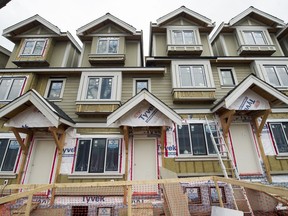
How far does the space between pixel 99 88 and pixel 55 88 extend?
2723mm

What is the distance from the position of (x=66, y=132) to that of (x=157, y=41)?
7.86 m

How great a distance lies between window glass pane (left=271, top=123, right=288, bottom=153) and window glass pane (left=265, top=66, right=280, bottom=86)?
2.37 m

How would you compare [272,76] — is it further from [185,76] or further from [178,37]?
[178,37]

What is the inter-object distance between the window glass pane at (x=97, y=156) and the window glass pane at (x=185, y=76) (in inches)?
202

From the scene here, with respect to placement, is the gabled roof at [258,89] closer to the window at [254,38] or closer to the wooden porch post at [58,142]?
the window at [254,38]

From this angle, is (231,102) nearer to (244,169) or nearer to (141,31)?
(244,169)

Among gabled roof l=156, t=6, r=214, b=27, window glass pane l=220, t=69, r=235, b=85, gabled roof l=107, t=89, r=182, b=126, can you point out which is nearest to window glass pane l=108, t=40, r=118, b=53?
gabled roof l=156, t=6, r=214, b=27

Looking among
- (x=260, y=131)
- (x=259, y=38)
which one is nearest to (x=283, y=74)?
(x=259, y=38)

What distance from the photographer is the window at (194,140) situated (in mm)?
7996

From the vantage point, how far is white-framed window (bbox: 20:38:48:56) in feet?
34.3

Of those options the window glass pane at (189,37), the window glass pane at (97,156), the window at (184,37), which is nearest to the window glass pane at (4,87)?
the window glass pane at (97,156)

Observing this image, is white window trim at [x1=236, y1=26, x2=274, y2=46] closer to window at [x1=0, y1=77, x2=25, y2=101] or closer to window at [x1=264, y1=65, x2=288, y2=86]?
window at [x1=264, y1=65, x2=288, y2=86]

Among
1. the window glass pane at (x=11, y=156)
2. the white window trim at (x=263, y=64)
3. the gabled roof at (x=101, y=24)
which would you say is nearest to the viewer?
the window glass pane at (x=11, y=156)

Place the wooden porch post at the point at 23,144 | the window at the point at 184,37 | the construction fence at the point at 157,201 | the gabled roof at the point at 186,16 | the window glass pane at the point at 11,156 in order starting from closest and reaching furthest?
the construction fence at the point at 157,201 < the wooden porch post at the point at 23,144 < the window glass pane at the point at 11,156 < the window at the point at 184,37 < the gabled roof at the point at 186,16
